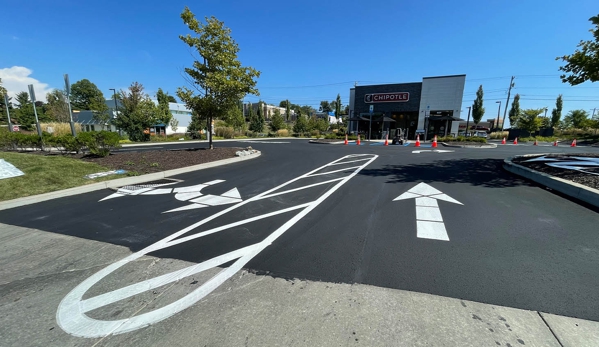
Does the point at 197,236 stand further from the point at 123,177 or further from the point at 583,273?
the point at 123,177

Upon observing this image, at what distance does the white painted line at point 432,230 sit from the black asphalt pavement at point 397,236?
4.0 inches

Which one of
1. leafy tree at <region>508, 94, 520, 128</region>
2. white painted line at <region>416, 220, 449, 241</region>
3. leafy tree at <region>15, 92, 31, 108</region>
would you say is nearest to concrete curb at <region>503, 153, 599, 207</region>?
white painted line at <region>416, 220, 449, 241</region>

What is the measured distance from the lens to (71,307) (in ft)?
7.66

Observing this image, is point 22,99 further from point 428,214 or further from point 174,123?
point 428,214

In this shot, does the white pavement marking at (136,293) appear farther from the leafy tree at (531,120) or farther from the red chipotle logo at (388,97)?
the leafy tree at (531,120)

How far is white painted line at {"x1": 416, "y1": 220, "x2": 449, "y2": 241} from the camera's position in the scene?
3.65m

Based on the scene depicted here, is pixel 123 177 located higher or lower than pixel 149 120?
lower

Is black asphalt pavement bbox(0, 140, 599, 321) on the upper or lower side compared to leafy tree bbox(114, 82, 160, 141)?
lower

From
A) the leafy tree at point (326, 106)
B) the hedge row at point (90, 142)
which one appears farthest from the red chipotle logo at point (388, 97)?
the leafy tree at point (326, 106)

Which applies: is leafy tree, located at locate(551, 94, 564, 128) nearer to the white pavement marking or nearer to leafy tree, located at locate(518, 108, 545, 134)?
leafy tree, located at locate(518, 108, 545, 134)

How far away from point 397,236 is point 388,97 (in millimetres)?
34271

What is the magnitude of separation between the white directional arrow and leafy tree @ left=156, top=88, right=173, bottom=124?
39950mm

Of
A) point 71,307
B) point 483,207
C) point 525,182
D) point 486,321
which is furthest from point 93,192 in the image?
point 525,182

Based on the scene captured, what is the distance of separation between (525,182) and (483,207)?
3.35 metres
